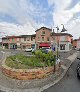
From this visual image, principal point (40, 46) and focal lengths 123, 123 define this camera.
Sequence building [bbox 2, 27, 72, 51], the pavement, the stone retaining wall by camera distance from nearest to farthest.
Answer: the pavement
the stone retaining wall
building [bbox 2, 27, 72, 51]

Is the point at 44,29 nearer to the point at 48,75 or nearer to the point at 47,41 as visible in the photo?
the point at 47,41

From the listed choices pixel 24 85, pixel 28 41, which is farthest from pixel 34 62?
pixel 28 41

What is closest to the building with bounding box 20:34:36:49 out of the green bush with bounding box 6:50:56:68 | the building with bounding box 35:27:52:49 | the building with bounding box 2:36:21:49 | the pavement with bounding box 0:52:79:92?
the building with bounding box 2:36:21:49

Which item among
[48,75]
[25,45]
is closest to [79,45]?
[25,45]

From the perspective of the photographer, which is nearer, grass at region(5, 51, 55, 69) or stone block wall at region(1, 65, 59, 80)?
stone block wall at region(1, 65, 59, 80)

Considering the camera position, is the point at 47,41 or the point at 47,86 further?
the point at 47,41

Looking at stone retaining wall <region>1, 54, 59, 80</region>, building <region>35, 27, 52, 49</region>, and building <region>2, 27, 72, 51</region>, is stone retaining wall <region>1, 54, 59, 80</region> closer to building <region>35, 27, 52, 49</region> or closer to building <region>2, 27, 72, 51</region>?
building <region>2, 27, 72, 51</region>

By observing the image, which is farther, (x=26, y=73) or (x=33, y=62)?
(x=33, y=62)

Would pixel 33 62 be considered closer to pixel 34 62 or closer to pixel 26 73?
pixel 34 62

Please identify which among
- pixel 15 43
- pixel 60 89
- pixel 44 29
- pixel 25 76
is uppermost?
pixel 44 29

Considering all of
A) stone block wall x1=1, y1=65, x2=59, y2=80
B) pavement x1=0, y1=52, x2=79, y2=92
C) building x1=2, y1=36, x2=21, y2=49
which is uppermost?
building x1=2, y1=36, x2=21, y2=49

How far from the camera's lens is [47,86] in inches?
271

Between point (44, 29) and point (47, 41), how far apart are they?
4.65m

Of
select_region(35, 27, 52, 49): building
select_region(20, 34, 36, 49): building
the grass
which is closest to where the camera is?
the grass
